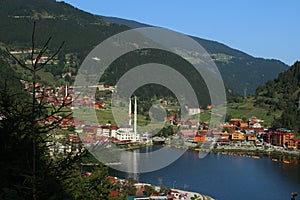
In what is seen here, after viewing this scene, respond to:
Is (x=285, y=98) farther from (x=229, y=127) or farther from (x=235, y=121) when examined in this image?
(x=229, y=127)

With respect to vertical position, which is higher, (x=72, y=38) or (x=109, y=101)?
(x=72, y=38)

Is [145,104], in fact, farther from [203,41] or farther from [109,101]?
[203,41]

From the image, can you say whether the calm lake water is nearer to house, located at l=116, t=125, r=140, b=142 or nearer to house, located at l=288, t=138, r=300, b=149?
house, located at l=288, t=138, r=300, b=149

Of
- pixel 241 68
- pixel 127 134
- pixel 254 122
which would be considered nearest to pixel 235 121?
pixel 254 122

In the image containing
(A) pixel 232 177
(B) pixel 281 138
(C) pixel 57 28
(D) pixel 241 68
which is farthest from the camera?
(D) pixel 241 68

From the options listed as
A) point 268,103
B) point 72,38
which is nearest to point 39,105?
point 268,103

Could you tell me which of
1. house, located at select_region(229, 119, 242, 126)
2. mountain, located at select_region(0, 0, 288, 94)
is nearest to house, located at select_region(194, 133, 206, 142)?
house, located at select_region(229, 119, 242, 126)
